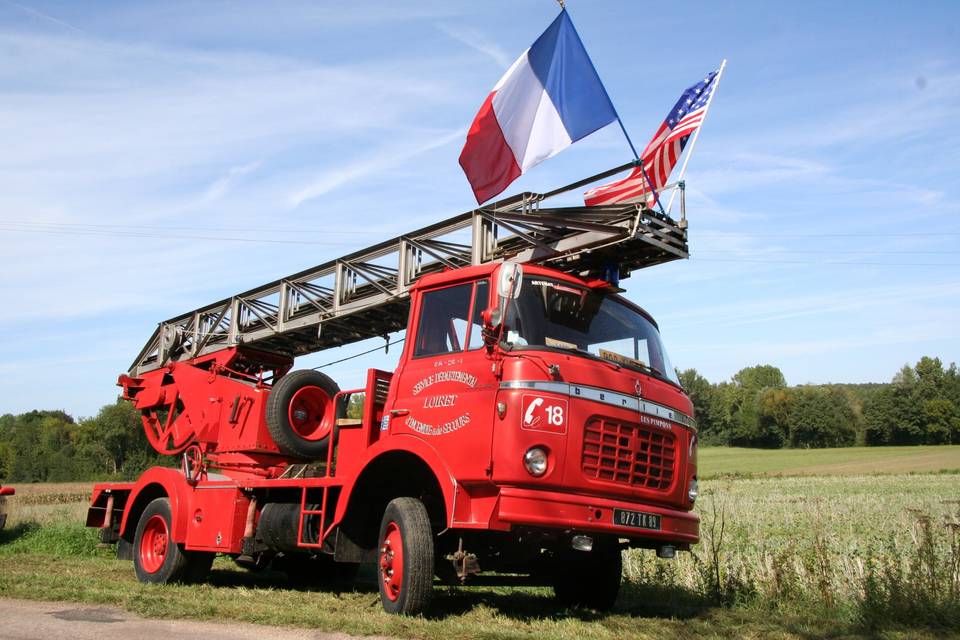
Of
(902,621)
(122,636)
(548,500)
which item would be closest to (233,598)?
(122,636)

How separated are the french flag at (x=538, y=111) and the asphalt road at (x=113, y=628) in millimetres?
4664

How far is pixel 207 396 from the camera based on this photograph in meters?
12.0

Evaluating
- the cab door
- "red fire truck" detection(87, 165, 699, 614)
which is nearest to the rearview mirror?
"red fire truck" detection(87, 165, 699, 614)

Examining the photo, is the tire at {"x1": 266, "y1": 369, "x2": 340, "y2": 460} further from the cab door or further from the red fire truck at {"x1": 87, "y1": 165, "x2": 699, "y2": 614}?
the cab door

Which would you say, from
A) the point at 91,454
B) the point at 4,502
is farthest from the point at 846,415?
the point at 4,502

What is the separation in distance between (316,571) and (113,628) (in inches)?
192

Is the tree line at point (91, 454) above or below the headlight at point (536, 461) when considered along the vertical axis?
below

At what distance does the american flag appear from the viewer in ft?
27.7

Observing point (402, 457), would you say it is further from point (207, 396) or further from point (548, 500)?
point (207, 396)

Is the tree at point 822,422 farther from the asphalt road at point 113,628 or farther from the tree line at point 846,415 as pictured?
the asphalt road at point 113,628

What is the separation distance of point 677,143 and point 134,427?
220 ft

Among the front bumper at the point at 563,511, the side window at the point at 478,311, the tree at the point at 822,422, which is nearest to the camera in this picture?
the front bumper at the point at 563,511

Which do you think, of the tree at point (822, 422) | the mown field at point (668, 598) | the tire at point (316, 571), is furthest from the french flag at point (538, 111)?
the tree at point (822, 422)

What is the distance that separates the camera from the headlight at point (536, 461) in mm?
6621
